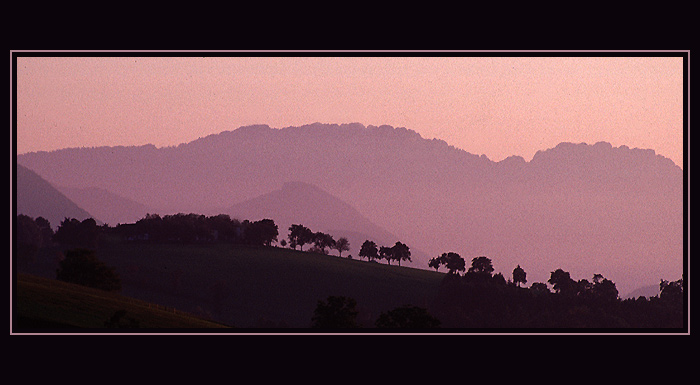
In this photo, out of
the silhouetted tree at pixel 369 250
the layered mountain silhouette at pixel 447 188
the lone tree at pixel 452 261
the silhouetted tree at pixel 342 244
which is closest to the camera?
the layered mountain silhouette at pixel 447 188

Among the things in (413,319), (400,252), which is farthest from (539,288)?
(413,319)

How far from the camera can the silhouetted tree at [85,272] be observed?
62.2 m

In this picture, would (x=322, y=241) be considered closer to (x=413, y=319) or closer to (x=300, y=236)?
(x=300, y=236)

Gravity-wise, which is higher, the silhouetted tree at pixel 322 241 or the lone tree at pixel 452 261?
the silhouetted tree at pixel 322 241

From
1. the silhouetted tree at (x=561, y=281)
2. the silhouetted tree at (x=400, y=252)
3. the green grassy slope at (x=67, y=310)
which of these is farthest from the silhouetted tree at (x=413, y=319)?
the silhouetted tree at (x=400, y=252)

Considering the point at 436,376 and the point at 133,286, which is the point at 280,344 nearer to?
the point at 436,376

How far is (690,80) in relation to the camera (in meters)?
25.6

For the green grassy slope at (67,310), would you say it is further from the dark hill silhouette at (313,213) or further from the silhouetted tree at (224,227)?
the dark hill silhouette at (313,213)

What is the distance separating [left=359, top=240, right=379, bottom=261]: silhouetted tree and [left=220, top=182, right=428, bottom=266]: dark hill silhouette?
3.31 ft

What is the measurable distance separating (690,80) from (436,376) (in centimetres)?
1413

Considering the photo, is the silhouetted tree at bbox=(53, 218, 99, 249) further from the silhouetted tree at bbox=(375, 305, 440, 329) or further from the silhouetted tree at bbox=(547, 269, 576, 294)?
the silhouetted tree at bbox=(547, 269, 576, 294)

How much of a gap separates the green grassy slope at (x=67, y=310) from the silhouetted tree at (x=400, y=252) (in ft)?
228

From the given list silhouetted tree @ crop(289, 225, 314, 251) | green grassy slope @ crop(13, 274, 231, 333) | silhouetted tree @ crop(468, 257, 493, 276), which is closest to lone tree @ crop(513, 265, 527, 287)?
silhouetted tree @ crop(468, 257, 493, 276)

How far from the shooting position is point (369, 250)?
122000mm
